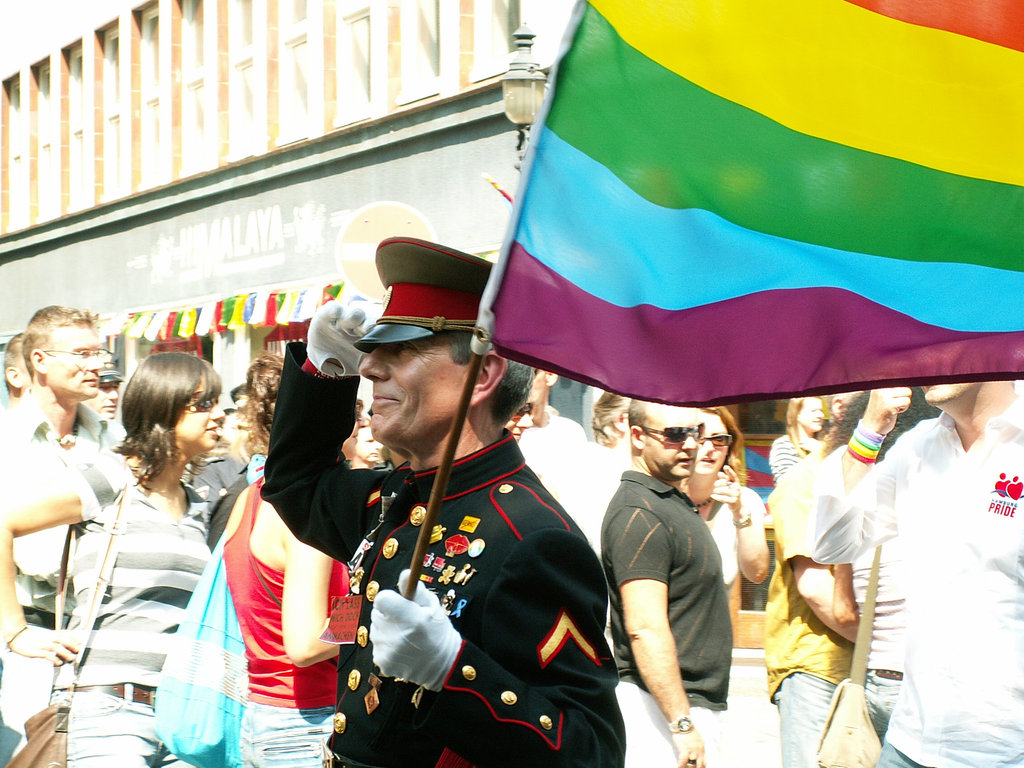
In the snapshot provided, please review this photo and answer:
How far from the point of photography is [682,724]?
4.40 metres

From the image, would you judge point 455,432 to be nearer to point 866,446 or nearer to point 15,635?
point 866,446

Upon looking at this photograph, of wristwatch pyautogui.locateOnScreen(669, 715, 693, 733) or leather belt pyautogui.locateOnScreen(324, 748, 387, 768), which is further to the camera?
wristwatch pyautogui.locateOnScreen(669, 715, 693, 733)

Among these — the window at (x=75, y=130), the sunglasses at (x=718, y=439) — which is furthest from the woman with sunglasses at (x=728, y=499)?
the window at (x=75, y=130)

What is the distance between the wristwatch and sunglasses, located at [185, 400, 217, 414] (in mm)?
1853

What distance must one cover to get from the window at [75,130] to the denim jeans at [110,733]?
857 inches

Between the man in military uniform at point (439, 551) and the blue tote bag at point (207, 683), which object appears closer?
the man in military uniform at point (439, 551)

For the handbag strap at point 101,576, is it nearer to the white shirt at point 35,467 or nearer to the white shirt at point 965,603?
the white shirt at point 35,467

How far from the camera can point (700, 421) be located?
4.76 metres

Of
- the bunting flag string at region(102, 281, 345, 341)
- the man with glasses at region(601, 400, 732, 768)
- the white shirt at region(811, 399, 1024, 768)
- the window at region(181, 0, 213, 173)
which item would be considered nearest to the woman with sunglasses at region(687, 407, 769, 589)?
the man with glasses at region(601, 400, 732, 768)

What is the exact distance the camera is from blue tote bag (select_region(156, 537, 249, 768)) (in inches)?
155

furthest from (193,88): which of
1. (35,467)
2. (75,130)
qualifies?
(35,467)

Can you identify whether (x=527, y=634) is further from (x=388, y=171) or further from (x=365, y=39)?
(x=365, y=39)

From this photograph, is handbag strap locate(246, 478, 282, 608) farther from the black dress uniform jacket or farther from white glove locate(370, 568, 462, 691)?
white glove locate(370, 568, 462, 691)

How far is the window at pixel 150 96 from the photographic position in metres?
22.0
